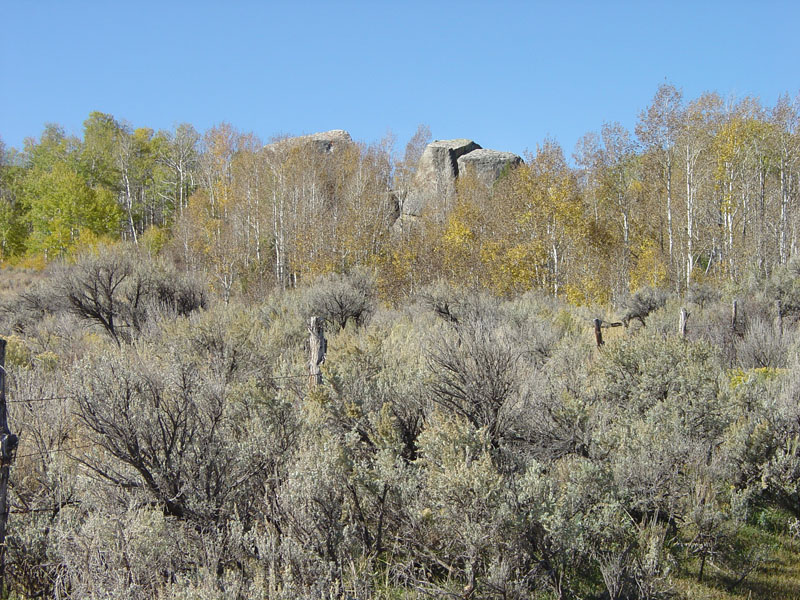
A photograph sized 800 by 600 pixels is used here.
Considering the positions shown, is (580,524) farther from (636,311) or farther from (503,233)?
(503,233)

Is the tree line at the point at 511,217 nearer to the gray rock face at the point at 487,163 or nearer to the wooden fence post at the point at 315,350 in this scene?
the gray rock face at the point at 487,163

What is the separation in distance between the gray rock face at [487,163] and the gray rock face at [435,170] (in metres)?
0.81

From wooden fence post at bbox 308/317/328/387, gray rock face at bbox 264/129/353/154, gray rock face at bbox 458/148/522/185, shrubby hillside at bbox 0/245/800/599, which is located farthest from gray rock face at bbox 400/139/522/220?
shrubby hillside at bbox 0/245/800/599

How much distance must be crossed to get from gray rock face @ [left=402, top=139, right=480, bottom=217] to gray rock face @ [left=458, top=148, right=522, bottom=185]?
808 millimetres

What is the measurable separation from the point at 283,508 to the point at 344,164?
3368cm

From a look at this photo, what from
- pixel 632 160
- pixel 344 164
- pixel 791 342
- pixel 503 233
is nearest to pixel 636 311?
pixel 791 342

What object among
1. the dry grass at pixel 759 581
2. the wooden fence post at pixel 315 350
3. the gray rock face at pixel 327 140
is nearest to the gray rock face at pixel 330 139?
the gray rock face at pixel 327 140

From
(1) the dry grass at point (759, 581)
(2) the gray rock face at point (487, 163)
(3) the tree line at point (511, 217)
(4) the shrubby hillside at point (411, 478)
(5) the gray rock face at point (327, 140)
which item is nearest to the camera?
(4) the shrubby hillside at point (411, 478)

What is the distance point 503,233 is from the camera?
25828 millimetres

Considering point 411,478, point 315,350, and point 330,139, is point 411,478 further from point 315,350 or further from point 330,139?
point 330,139

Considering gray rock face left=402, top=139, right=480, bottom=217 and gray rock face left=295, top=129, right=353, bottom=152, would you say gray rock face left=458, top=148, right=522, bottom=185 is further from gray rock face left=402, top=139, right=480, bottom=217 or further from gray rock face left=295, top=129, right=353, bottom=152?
gray rock face left=295, top=129, right=353, bottom=152

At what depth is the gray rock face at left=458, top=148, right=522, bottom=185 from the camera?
4112 cm

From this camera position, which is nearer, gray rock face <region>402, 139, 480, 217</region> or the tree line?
the tree line

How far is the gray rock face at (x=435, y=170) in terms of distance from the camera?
39.8 m
